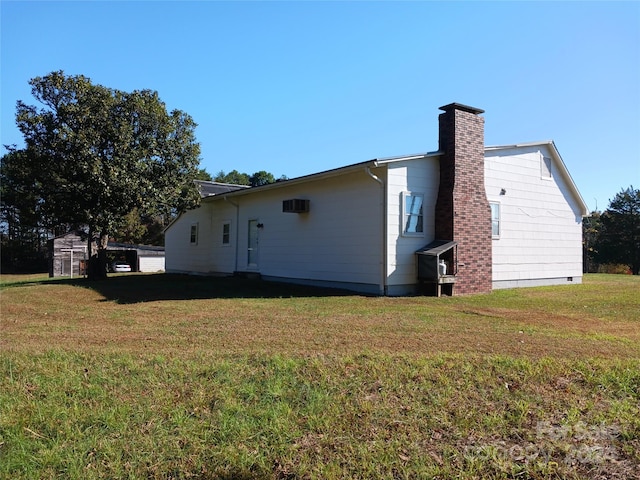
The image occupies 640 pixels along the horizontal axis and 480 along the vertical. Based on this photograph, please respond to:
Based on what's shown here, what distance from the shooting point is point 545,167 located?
49.2 feet

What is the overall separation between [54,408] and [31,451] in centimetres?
59

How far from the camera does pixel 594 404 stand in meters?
3.79

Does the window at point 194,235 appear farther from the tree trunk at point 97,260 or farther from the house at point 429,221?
the tree trunk at point 97,260

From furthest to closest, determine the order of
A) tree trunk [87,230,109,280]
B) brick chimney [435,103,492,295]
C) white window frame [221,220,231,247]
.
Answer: white window frame [221,220,231,247]
tree trunk [87,230,109,280]
brick chimney [435,103,492,295]

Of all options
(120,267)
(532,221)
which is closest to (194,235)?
(120,267)

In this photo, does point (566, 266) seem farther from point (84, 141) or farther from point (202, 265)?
point (84, 141)

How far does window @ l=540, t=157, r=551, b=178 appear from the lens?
14867 millimetres

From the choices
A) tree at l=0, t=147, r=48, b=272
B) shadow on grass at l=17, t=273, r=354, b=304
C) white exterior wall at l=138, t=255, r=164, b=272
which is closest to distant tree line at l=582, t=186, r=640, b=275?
shadow on grass at l=17, t=273, r=354, b=304

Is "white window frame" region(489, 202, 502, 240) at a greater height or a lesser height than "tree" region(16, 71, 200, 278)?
lesser

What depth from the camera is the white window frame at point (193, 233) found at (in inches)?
792

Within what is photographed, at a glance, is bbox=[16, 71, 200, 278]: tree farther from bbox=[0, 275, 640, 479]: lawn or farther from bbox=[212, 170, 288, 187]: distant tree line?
bbox=[212, 170, 288, 187]: distant tree line

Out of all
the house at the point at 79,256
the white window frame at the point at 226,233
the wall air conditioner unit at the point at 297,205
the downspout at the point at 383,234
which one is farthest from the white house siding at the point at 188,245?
the house at the point at 79,256

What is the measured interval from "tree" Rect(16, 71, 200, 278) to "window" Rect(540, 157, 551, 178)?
1144 cm

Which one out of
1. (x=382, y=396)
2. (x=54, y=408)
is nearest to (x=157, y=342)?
(x=54, y=408)
